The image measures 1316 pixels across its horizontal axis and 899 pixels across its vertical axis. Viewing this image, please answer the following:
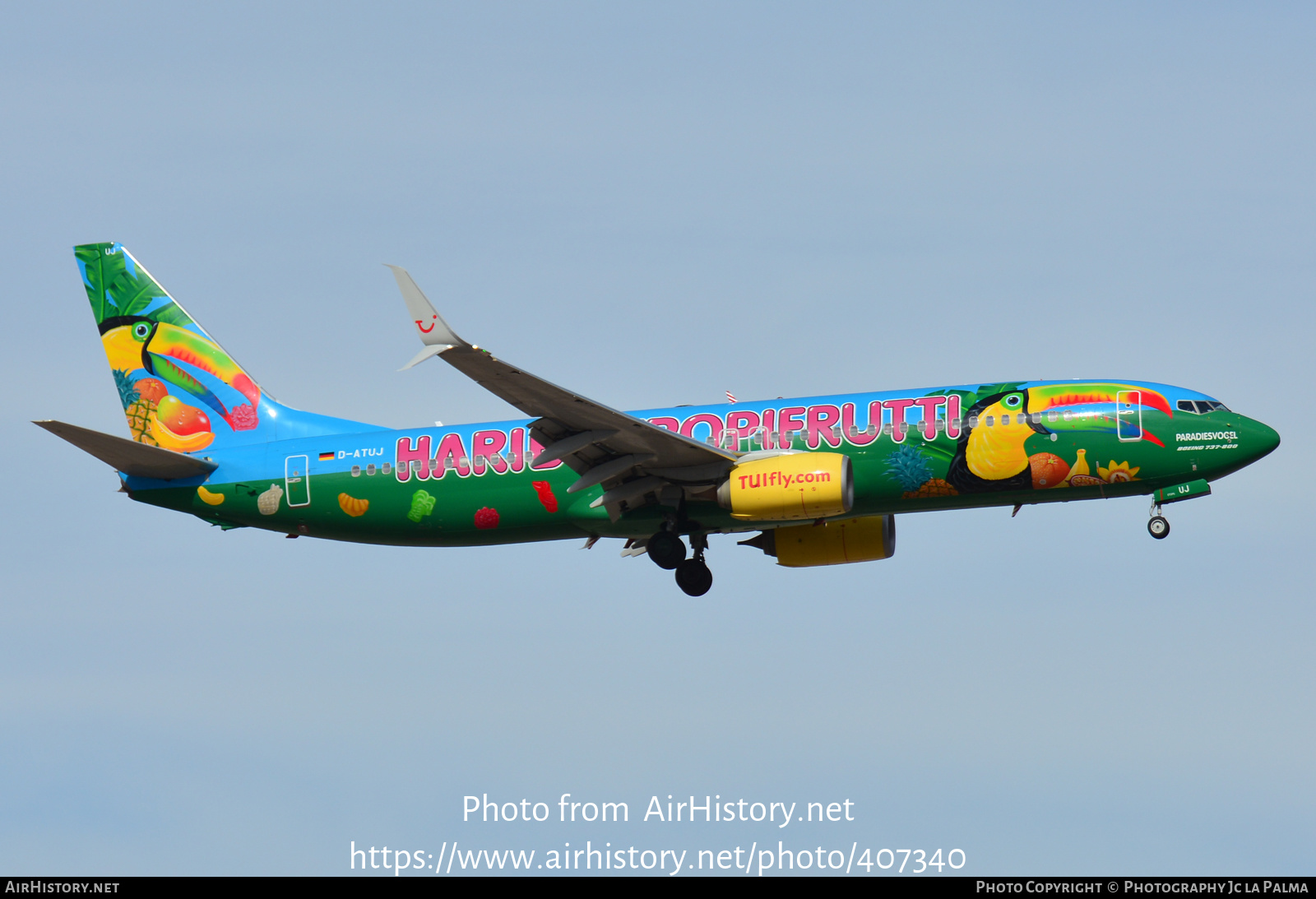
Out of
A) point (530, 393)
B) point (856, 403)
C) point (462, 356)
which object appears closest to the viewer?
point (462, 356)

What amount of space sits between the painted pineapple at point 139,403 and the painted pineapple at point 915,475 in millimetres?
20358

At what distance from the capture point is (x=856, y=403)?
119 feet

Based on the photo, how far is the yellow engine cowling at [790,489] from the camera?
3428 cm

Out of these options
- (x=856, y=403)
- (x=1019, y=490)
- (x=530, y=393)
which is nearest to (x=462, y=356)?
(x=530, y=393)

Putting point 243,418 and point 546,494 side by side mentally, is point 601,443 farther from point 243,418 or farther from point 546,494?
point 243,418

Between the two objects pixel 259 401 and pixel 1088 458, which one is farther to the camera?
pixel 259 401

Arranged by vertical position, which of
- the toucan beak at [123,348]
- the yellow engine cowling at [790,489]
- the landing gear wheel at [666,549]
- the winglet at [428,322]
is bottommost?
the landing gear wheel at [666,549]

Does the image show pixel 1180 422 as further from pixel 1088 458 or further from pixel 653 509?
pixel 653 509

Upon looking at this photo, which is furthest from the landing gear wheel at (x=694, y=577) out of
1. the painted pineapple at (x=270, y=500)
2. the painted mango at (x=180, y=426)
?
the painted mango at (x=180, y=426)

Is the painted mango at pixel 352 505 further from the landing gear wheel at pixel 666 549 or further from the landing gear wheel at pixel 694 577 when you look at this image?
the landing gear wheel at pixel 694 577

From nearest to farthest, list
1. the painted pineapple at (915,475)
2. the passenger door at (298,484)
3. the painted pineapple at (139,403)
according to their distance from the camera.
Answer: the painted pineapple at (915,475) < the passenger door at (298,484) < the painted pineapple at (139,403)

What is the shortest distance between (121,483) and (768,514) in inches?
676

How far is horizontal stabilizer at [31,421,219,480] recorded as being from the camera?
121ft

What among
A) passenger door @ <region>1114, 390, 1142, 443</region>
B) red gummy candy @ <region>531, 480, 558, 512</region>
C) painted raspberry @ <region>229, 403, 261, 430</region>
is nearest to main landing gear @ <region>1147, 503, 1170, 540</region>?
passenger door @ <region>1114, 390, 1142, 443</region>
